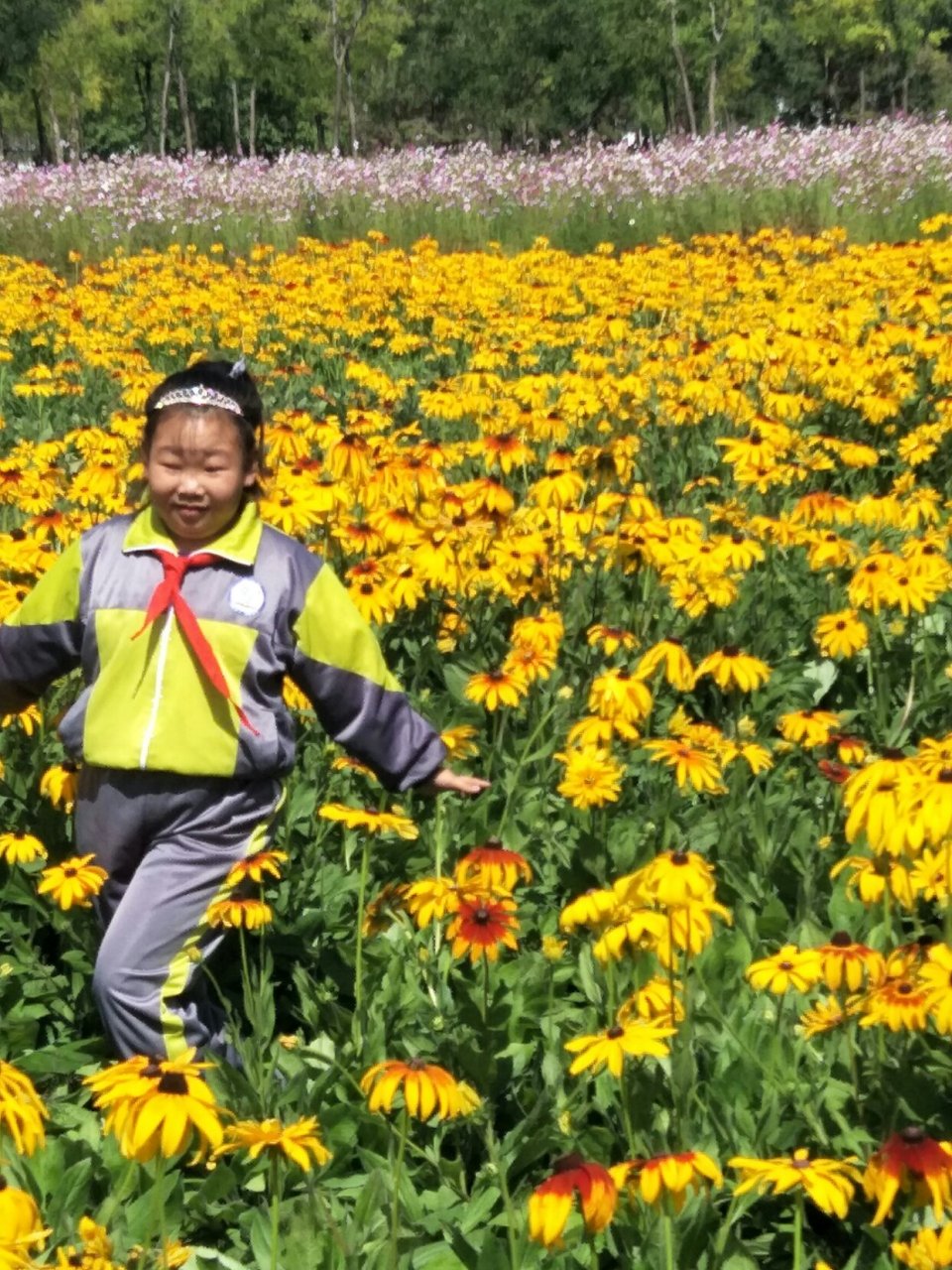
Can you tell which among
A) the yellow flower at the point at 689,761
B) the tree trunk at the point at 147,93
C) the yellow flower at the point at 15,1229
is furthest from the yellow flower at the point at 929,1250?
the tree trunk at the point at 147,93

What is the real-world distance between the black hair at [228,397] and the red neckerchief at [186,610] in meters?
0.21

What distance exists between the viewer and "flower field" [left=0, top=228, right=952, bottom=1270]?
2.10 metres

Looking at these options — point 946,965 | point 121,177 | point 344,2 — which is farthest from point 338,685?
point 344,2

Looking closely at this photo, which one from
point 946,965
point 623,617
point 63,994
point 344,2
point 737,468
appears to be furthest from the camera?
point 344,2

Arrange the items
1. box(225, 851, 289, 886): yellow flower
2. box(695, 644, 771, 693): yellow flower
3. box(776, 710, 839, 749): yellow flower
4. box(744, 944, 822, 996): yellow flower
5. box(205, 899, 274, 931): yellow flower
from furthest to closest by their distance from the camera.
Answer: box(695, 644, 771, 693): yellow flower < box(776, 710, 839, 749): yellow flower < box(225, 851, 289, 886): yellow flower < box(205, 899, 274, 931): yellow flower < box(744, 944, 822, 996): yellow flower

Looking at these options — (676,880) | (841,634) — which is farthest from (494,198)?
(676,880)

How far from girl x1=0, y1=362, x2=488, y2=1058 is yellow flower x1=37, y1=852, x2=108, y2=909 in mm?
59

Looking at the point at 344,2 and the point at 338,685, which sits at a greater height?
the point at 344,2

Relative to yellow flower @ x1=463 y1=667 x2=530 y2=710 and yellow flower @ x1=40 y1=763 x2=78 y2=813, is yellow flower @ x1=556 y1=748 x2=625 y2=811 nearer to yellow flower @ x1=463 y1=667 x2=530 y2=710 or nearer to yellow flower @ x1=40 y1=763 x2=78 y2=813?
yellow flower @ x1=463 y1=667 x2=530 y2=710

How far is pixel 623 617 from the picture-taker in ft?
15.2

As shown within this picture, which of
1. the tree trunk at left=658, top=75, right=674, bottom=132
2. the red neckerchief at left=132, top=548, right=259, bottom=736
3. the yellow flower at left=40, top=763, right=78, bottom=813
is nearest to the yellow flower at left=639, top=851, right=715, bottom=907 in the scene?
the red neckerchief at left=132, top=548, right=259, bottom=736

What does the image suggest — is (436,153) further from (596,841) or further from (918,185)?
(596,841)

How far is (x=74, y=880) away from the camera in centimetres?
268

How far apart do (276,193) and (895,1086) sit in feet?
47.8
